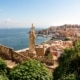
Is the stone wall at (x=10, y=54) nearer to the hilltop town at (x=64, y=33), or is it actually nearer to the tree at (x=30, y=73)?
the tree at (x=30, y=73)

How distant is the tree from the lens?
10.1 m

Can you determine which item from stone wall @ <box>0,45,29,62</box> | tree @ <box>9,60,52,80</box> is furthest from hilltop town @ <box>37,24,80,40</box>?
tree @ <box>9,60,52,80</box>

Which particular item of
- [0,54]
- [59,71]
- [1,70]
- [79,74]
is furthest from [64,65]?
[0,54]

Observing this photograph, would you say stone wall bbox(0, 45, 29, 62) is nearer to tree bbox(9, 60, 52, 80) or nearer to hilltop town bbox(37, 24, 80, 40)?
tree bbox(9, 60, 52, 80)

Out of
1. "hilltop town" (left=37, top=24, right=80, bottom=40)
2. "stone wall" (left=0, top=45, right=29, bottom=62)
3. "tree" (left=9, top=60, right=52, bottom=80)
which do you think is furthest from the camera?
"hilltop town" (left=37, top=24, right=80, bottom=40)

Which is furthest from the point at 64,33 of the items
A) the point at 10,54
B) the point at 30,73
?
the point at 30,73

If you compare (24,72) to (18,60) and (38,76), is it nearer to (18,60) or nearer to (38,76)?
(38,76)

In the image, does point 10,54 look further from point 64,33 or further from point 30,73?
point 64,33

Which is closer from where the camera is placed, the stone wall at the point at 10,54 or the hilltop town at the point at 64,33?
the stone wall at the point at 10,54

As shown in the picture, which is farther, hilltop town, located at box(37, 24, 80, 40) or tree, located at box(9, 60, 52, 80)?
hilltop town, located at box(37, 24, 80, 40)

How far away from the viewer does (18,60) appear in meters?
15.2

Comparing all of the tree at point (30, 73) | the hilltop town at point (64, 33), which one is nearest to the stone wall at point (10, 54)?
the tree at point (30, 73)

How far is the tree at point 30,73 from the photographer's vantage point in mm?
10141

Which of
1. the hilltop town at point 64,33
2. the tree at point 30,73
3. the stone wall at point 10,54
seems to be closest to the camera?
the tree at point 30,73
